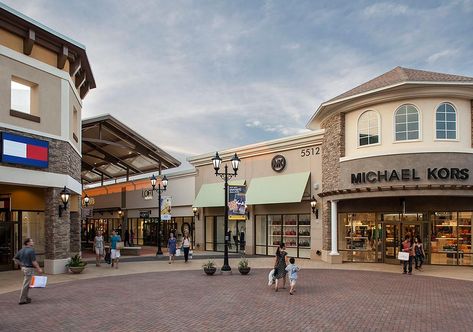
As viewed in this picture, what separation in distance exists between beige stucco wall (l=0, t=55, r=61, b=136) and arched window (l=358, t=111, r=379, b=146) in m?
13.7

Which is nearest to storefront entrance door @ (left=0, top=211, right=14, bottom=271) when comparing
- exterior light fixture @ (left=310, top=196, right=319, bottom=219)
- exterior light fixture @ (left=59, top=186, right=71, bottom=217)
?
exterior light fixture @ (left=59, top=186, right=71, bottom=217)

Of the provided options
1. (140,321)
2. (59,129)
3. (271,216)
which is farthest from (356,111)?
(140,321)

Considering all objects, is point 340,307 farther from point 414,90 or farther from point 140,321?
point 414,90

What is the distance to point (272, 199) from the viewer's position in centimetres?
2767

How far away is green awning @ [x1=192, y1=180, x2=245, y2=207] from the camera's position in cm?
3166

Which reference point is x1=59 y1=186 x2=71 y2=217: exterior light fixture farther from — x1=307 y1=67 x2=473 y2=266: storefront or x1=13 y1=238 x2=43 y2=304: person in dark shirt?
x1=307 y1=67 x2=473 y2=266: storefront

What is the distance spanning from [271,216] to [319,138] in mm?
6030

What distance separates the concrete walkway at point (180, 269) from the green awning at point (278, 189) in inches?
137

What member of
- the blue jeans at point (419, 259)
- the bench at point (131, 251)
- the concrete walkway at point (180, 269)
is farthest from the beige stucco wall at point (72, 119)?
the blue jeans at point (419, 259)

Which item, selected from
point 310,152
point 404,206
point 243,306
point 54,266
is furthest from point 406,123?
point 54,266

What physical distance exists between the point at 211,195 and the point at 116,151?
7.71 metres

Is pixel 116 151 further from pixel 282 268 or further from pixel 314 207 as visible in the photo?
pixel 282 268

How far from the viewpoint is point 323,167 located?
25.5 metres

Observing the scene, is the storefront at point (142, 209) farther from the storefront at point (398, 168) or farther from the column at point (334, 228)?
the storefront at point (398, 168)
